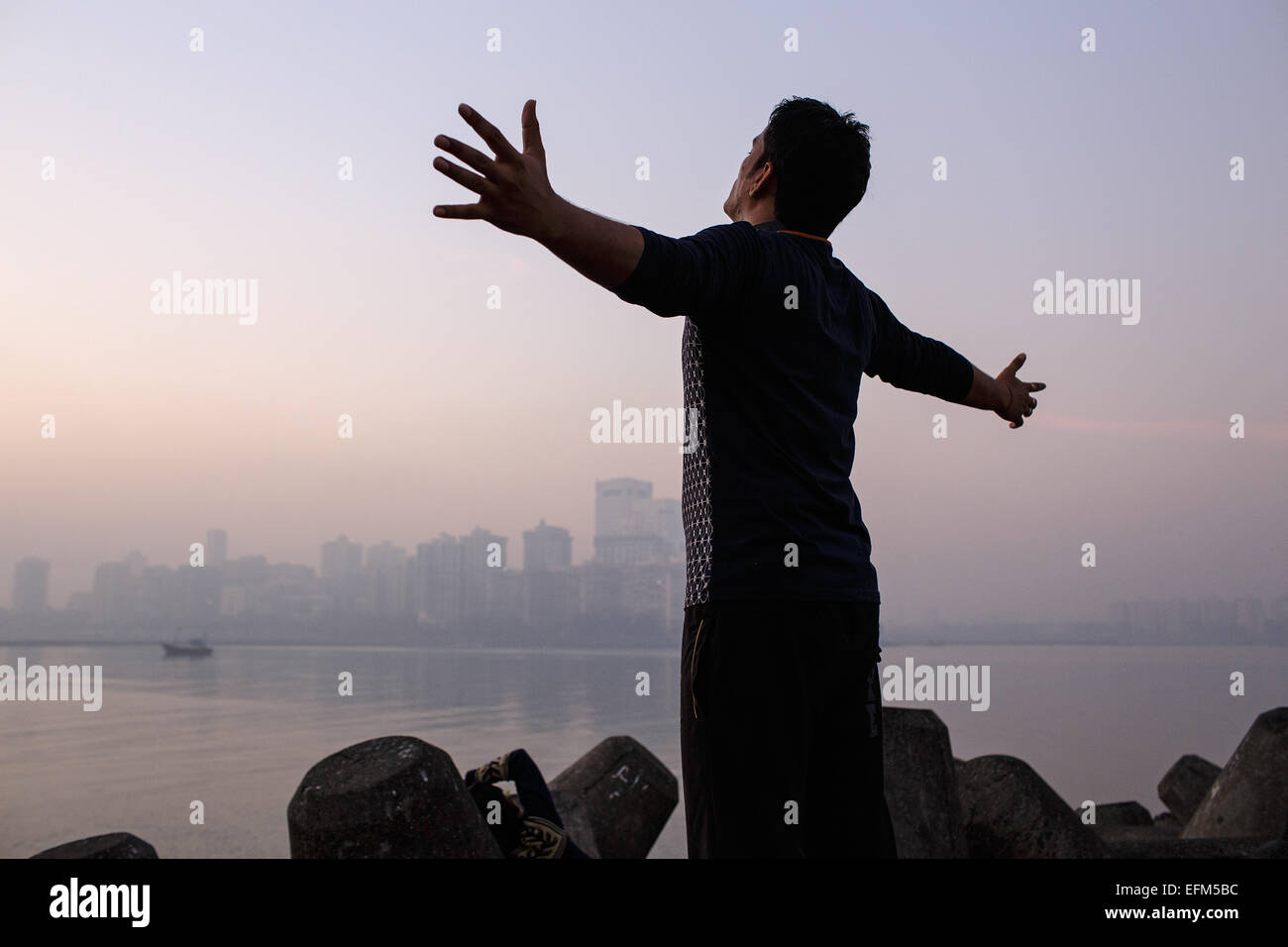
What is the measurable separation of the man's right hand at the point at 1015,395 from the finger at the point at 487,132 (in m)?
2.22

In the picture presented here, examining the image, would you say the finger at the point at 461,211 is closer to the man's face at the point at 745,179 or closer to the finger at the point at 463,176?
the finger at the point at 463,176

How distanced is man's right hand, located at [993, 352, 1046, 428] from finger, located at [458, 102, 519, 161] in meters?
2.22

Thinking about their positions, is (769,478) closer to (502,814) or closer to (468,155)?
(468,155)

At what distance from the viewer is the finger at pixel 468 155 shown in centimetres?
198

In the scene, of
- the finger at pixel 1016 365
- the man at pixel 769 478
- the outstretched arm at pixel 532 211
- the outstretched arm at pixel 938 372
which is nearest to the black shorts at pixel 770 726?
the man at pixel 769 478

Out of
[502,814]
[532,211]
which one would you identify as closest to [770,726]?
[532,211]

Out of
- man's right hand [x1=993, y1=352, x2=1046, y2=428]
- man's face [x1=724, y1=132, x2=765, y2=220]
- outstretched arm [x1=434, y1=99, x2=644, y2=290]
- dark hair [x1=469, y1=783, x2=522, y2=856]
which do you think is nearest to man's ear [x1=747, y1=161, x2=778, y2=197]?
man's face [x1=724, y1=132, x2=765, y2=220]

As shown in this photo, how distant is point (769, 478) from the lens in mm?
2355

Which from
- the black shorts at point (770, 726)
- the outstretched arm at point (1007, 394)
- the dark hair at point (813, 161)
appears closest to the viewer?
the black shorts at point (770, 726)

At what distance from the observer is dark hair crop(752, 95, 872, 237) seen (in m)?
2.60
